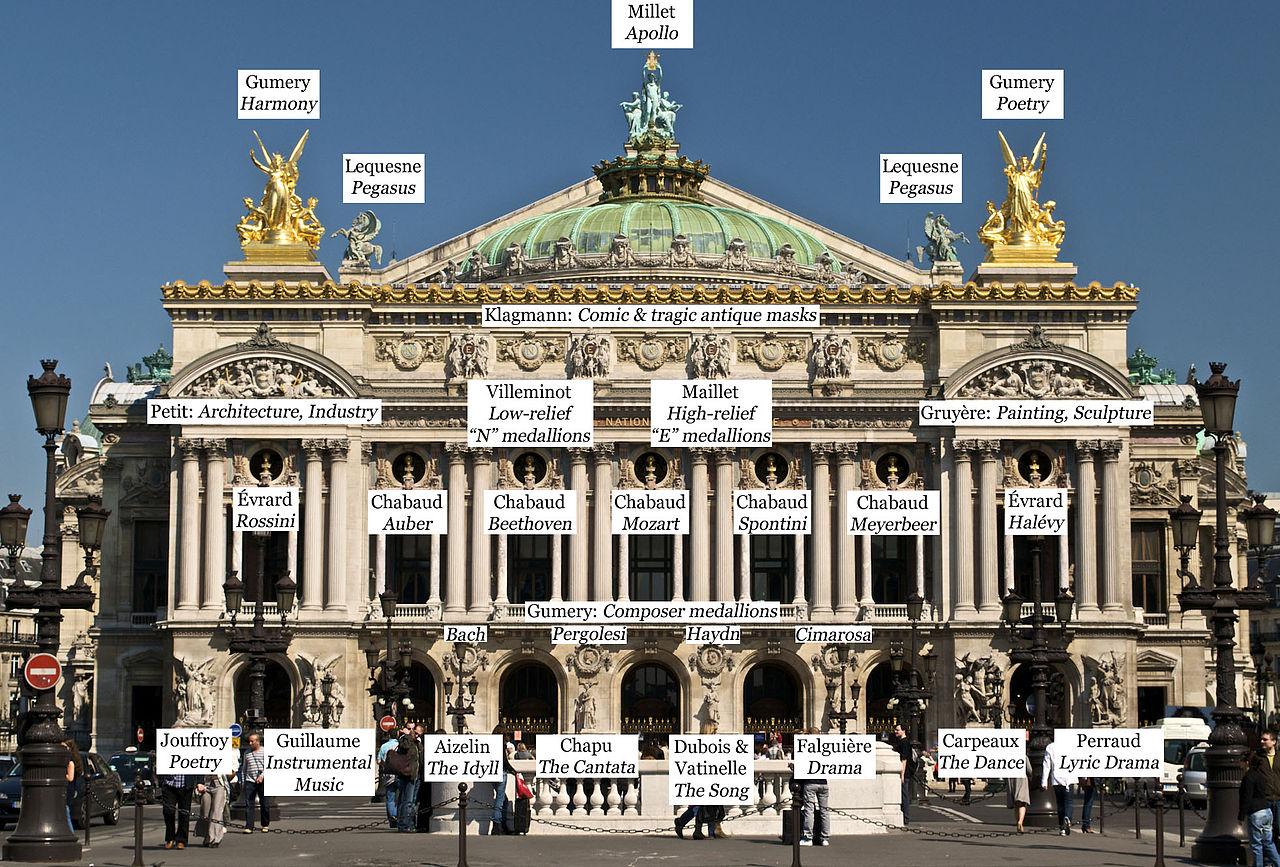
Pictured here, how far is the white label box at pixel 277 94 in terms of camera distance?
6322 cm

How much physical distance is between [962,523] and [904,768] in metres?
33.8

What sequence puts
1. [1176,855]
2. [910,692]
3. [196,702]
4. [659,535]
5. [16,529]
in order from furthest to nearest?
1. [659,535]
2. [196,702]
3. [910,692]
4. [16,529]
5. [1176,855]

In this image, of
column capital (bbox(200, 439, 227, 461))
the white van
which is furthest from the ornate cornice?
the white van

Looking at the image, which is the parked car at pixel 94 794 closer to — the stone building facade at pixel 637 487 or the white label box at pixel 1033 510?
the stone building facade at pixel 637 487

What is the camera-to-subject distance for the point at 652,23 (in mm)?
58219

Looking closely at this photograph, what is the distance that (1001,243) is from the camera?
9844 cm

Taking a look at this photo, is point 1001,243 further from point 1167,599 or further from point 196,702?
point 196,702

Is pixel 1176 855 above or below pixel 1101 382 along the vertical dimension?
below

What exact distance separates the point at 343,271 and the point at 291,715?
78.8ft

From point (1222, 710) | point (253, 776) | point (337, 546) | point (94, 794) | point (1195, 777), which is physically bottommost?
point (1195, 777)

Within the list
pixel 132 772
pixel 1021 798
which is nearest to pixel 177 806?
pixel 1021 798

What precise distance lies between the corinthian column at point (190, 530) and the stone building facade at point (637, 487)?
124 millimetres

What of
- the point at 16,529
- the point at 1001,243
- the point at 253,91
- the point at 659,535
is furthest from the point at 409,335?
the point at 16,529

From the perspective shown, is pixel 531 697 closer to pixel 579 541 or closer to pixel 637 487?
pixel 579 541
